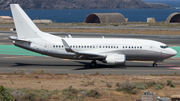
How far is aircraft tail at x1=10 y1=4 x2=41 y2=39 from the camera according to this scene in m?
37.9

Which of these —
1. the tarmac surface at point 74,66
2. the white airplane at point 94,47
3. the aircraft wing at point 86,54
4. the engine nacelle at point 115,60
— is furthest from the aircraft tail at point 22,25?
the engine nacelle at point 115,60

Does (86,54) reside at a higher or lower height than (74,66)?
higher

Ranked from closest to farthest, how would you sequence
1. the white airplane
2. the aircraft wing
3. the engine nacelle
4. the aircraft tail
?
the aircraft wing
the engine nacelle
the white airplane
the aircraft tail

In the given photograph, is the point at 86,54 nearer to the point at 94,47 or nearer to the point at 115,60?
the point at 94,47

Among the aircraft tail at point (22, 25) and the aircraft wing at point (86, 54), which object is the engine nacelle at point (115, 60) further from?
the aircraft tail at point (22, 25)

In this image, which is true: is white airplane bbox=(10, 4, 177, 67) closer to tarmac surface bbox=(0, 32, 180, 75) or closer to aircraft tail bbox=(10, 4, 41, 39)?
aircraft tail bbox=(10, 4, 41, 39)

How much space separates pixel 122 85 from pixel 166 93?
3.87m

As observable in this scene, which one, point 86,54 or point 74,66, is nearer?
point 86,54

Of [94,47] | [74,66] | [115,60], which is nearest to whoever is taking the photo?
[115,60]

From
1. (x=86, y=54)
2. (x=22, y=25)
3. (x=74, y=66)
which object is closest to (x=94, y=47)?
(x=86, y=54)

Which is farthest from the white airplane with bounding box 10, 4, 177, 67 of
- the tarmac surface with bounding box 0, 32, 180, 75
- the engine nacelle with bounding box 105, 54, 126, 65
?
the tarmac surface with bounding box 0, 32, 180, 75

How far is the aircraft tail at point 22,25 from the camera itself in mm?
37938

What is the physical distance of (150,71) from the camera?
34.7 meters

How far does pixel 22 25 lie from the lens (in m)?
38.0
